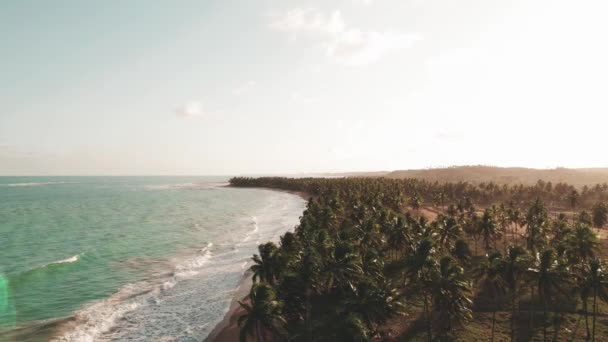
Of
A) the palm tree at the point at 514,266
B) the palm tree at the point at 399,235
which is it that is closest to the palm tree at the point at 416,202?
the palm tree at the point at 399,235

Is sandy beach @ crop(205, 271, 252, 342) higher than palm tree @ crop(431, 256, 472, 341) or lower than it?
lower

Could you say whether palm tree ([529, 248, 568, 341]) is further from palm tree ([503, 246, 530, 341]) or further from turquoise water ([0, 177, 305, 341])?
turquoise water ([0, 177, 305, 341])

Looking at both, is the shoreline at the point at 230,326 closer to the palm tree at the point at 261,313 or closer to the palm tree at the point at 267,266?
the palm tree at the point at 267,266

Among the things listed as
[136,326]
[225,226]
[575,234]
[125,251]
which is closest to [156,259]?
[125,251]

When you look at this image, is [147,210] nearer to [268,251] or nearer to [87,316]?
[87,316]

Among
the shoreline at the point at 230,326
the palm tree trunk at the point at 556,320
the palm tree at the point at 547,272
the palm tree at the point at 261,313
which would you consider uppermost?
the palm tree at the point at 547,272

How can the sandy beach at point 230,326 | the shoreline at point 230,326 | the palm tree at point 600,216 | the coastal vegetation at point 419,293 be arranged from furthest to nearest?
the palm tree at point 600,216 → the sandy beach at point 230,326 → the shoreline at point 230,326 → the coastal vegetation at point 419,293

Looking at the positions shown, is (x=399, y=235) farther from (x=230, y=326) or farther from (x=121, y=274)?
(x=121, y=274)

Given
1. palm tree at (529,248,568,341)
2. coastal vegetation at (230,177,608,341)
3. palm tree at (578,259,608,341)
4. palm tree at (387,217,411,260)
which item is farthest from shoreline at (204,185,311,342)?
palm tree at (578,259,608,341)
